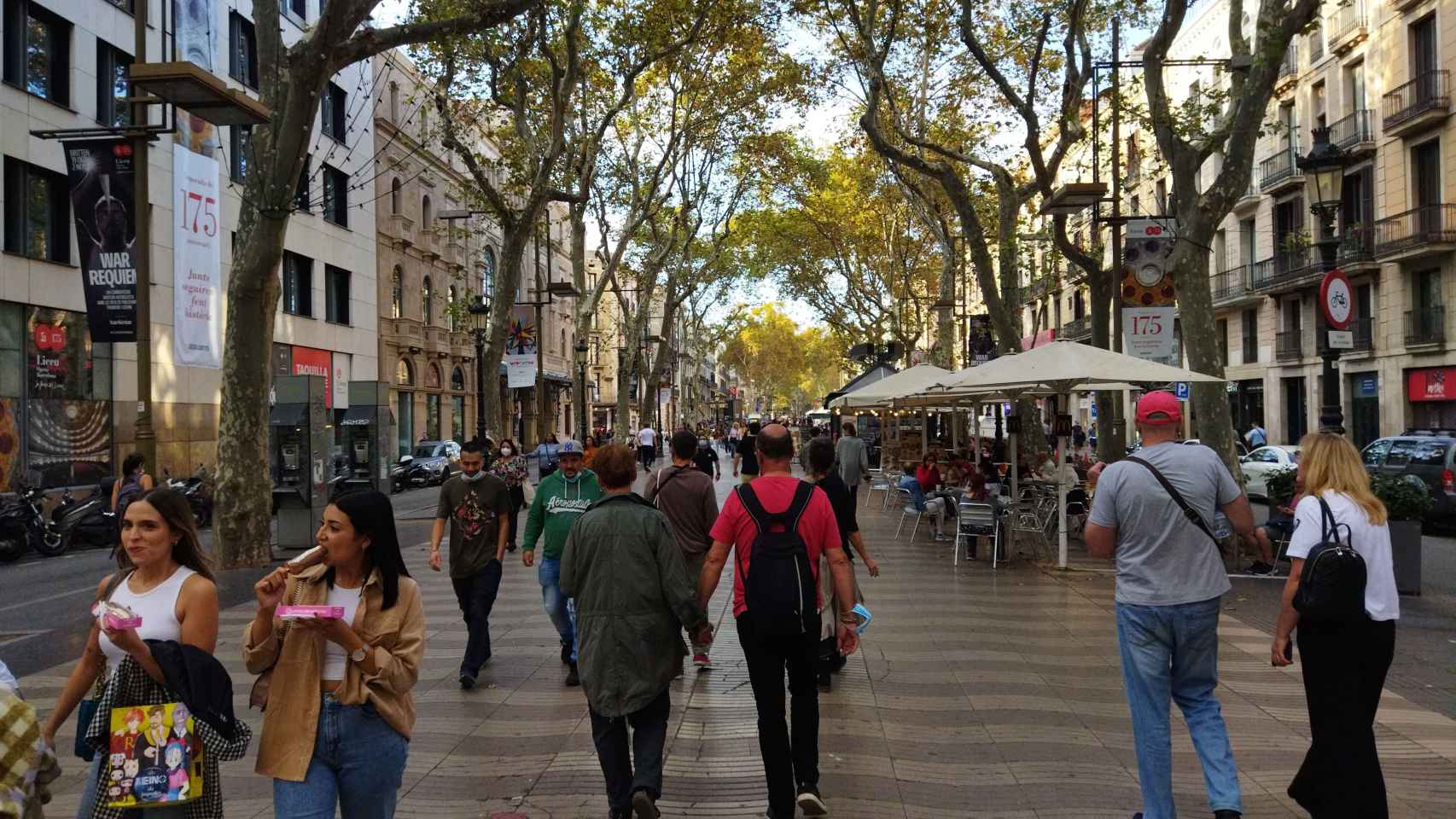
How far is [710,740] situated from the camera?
5688 mm

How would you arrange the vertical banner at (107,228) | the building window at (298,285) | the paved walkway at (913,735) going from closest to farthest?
the paved walkway at (913,735)
the vertical banner at (107,228)
the building window at (298,285)

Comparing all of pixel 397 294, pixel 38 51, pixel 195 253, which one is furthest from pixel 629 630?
pixel 397 294

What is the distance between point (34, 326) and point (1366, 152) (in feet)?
108

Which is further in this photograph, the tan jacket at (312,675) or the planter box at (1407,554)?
the planter box at (1407,554)

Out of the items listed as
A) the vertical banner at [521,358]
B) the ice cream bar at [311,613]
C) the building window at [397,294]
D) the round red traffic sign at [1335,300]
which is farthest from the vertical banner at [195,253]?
the ice cream bar at [311,613]

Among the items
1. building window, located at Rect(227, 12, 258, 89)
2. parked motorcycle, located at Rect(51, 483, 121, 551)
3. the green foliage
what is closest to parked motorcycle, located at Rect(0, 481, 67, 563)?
parked motorcycle, located at Rect(51, 483, 121, 551)

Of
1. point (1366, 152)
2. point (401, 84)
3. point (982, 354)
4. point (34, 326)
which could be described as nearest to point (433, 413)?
point (401, 84)

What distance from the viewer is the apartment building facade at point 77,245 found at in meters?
19.9

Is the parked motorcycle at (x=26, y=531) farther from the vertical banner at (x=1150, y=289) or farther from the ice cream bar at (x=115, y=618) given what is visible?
the vertical banner at (x=1150, y=289)

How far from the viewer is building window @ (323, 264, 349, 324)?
32.4 metres

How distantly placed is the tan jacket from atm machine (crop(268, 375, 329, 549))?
12.5m

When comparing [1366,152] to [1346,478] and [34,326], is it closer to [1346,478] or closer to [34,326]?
[1346,478]

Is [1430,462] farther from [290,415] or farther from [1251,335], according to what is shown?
[1251,335]

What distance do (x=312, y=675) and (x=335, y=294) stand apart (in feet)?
107
